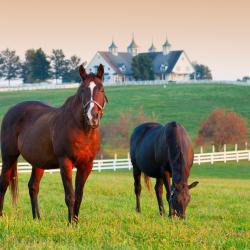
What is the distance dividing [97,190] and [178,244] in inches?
435

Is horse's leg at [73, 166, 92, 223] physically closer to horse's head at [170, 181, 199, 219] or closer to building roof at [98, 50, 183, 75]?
horse's head at [170, 181, 199, 219]

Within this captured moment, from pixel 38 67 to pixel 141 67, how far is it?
72.0 ft

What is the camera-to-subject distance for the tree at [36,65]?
134m

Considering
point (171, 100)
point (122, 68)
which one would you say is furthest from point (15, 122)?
point (122, 68)

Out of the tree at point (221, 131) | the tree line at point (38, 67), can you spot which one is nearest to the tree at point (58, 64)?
the tree line at point (38, 67)

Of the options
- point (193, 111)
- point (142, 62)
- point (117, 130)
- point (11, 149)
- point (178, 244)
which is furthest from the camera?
point (142, 62)

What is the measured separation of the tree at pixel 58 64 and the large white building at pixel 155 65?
7148 millimetres

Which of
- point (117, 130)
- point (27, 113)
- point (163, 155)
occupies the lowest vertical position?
point (117, 130)

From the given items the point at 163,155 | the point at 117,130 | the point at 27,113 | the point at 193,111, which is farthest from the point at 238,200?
the point at 193,111

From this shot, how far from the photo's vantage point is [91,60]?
150625 mm

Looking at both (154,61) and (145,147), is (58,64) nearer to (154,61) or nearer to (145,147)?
(154,61)

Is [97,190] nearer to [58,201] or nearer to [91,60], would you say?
[58,201]

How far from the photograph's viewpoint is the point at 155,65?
470 feet

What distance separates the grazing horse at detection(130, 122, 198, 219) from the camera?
34.9 feet
